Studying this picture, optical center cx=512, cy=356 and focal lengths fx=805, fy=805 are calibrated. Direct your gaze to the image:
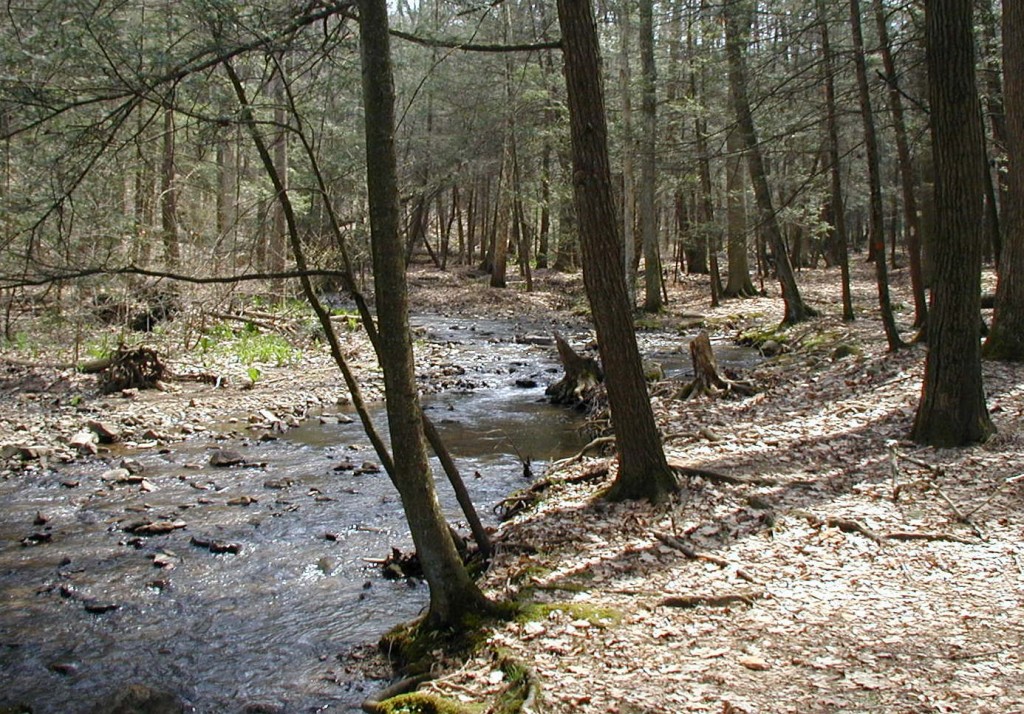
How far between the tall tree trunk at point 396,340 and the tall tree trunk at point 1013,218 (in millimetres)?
8079

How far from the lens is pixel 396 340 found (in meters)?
4.27

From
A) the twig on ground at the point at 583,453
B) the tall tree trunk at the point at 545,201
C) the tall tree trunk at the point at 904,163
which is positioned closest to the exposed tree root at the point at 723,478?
the twig on ground at the point at 583,453

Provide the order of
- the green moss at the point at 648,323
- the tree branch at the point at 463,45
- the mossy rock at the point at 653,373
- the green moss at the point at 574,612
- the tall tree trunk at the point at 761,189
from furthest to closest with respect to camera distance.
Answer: the green moss at the point at 648,323
the tall tree trunk at the point at 761,189
the mossy rock at the point at 653,373
the tree branch at the point at 463,45
the green moss at the point at 574,612

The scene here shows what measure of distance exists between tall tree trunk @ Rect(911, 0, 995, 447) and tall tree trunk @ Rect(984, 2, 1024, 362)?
3099 millimetres

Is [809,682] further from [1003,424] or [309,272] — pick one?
[1003,424]

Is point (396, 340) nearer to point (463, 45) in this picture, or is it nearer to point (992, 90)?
point (463, 45)

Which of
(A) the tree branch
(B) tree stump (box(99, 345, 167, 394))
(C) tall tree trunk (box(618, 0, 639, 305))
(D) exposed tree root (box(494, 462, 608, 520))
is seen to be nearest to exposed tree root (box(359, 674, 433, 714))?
(D) exposed tree root (box(494, 462, 608, 520))

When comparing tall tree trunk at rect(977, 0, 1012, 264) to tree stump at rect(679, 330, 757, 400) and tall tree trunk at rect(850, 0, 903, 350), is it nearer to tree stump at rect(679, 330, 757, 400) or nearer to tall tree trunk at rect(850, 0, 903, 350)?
tall tree trunk at rect(850, 0, 903, 350)

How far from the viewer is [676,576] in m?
5.20

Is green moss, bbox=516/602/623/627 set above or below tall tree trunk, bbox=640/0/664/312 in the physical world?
below

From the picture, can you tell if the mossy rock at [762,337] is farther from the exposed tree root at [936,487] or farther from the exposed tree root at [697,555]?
the exposed tree root at [697,555]

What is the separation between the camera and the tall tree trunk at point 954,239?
21.9 ft

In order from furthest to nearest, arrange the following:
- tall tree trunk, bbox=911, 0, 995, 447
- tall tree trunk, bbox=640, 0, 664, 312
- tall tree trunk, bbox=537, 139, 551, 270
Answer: tall tree trunk, bbox=537, 139, 551, 270 < tall tree trunk, bbox=640, 0, 664, 312 < tall tree trunk, bbox=911, 0, 995, 447

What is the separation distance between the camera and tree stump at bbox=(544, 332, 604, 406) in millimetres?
12336
